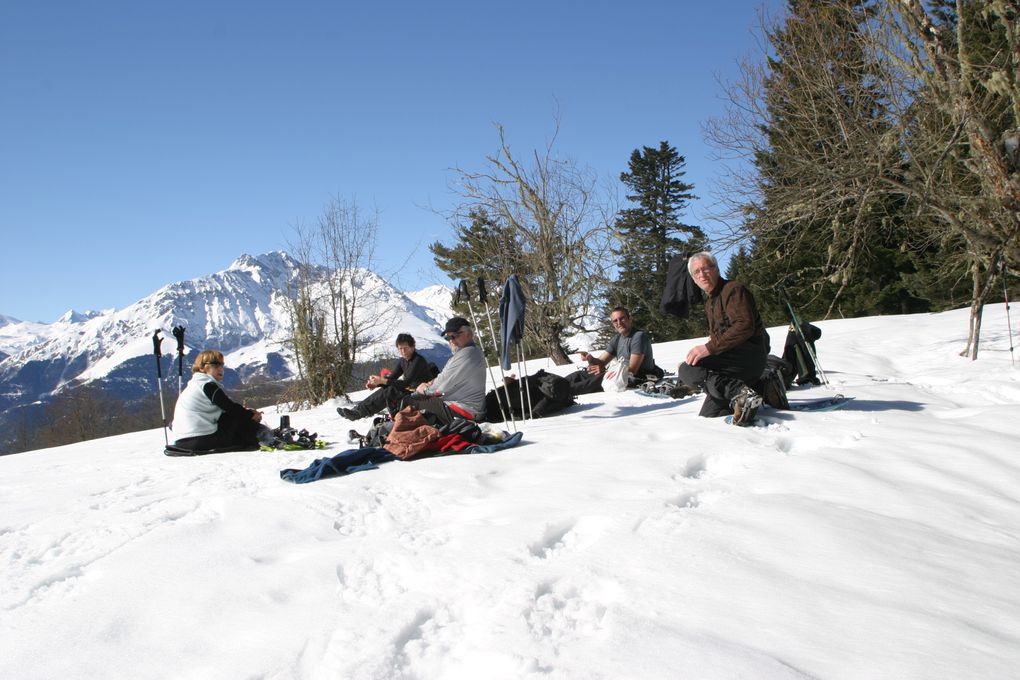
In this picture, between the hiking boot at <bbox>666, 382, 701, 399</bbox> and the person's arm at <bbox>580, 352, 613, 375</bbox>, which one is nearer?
the hiking boot at <bbox>666, 382, 701, 399</bbox>

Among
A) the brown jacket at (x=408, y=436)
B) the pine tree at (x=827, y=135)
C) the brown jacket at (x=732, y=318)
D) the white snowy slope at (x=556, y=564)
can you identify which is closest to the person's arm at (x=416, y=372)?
the brown jacket at (x=408, y=436)

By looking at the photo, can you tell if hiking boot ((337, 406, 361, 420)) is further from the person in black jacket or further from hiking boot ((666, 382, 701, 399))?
hiking boot ((666, 382, 701, 399))

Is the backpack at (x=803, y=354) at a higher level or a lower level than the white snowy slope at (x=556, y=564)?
higher

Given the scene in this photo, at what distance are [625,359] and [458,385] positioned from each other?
270 centimetres

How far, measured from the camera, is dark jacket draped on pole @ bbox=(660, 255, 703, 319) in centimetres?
581

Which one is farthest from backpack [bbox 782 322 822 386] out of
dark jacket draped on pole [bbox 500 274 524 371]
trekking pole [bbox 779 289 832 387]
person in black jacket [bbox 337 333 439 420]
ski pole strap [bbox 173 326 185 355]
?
ski pole strap [bbox 173 326 185 355]

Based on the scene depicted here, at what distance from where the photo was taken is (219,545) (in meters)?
3.01

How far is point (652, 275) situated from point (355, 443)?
29765 millimetres

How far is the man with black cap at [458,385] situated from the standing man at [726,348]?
6.91 feet

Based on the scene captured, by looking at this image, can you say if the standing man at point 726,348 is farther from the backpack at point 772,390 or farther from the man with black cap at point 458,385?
the man with black cap at point 458,385

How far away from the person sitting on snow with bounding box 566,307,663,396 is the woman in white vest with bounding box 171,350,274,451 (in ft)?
12.4

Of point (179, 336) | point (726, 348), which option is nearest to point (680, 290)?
point (726, 348)

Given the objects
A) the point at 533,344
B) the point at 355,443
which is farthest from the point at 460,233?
the point at 355,443

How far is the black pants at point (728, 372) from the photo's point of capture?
521cm
